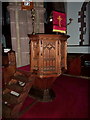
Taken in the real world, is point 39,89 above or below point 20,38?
below

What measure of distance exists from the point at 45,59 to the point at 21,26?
208 cm

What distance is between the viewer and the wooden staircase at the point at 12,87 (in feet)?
6.68

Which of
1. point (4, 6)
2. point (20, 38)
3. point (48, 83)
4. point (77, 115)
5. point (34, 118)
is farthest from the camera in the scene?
point (4, 6)

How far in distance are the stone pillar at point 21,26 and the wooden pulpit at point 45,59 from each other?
1.67 meters

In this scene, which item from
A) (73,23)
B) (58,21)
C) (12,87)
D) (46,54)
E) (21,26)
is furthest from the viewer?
(73,23)

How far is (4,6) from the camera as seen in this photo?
16.0 ft

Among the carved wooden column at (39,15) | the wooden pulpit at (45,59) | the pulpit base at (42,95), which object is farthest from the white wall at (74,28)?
the pulpit base at (42,95)

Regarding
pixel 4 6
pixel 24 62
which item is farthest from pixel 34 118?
pixel 4 6

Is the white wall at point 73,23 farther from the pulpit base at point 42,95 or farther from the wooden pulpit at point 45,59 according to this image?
the pulpit base at point 42,95

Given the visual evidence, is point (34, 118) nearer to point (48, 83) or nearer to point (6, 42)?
point (48, 83)

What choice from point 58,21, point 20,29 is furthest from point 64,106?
point 20,29

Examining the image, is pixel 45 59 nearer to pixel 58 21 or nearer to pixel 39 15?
pixel 58 21

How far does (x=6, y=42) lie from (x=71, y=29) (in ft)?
8.53

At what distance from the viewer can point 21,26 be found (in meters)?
4.24
